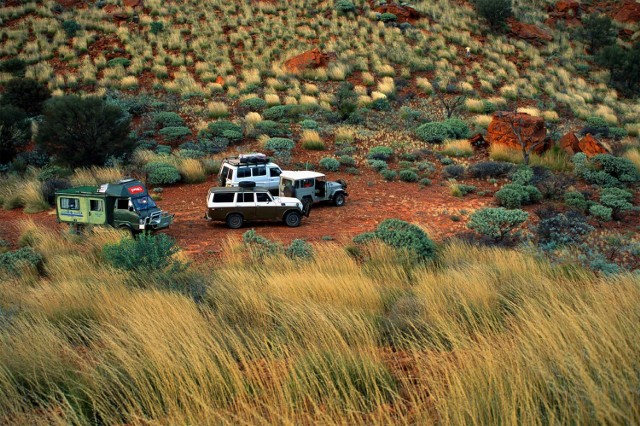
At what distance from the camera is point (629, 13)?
54.8 m

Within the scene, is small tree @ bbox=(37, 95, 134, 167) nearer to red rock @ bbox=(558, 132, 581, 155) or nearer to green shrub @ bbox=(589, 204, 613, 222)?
green shrub @ bbox=(589, 204, 613, 222)

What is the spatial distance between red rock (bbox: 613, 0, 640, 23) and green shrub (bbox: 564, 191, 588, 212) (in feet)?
157

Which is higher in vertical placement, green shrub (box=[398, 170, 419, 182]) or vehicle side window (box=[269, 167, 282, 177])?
vehicle side window (box=[269, 167, 282, 177])

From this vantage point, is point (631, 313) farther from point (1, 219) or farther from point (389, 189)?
point (1, 219)

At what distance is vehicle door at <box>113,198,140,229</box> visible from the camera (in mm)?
13633

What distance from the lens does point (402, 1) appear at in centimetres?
5141

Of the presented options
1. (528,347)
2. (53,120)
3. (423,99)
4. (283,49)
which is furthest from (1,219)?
(283,49)

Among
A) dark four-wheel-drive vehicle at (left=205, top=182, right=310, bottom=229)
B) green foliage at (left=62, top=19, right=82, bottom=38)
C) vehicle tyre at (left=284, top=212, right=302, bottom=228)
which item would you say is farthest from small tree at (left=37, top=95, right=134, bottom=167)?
green foliage at (left=62, top=19, right=82, bottom=38)

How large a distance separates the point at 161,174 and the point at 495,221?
12503mm

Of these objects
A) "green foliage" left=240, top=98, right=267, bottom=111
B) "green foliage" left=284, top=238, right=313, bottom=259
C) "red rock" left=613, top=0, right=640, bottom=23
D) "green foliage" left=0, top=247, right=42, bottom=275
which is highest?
"red rock" left=613, top=0, right=640, bottom=23

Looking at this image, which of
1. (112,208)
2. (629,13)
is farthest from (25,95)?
(629,13)

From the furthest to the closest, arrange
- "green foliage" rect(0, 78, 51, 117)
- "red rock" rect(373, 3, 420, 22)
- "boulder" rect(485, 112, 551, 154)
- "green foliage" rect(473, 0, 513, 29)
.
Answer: "green foliage" rect(473, 0, 513, 29) < "red rock" rect(373, 3, 420, 22) < "green foliage" rect(0, 78, 51, 117) < "boulder" rect(485, 112, 551, 154)

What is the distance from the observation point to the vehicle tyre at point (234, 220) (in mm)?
15562

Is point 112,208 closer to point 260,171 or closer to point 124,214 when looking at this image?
point 124,214
